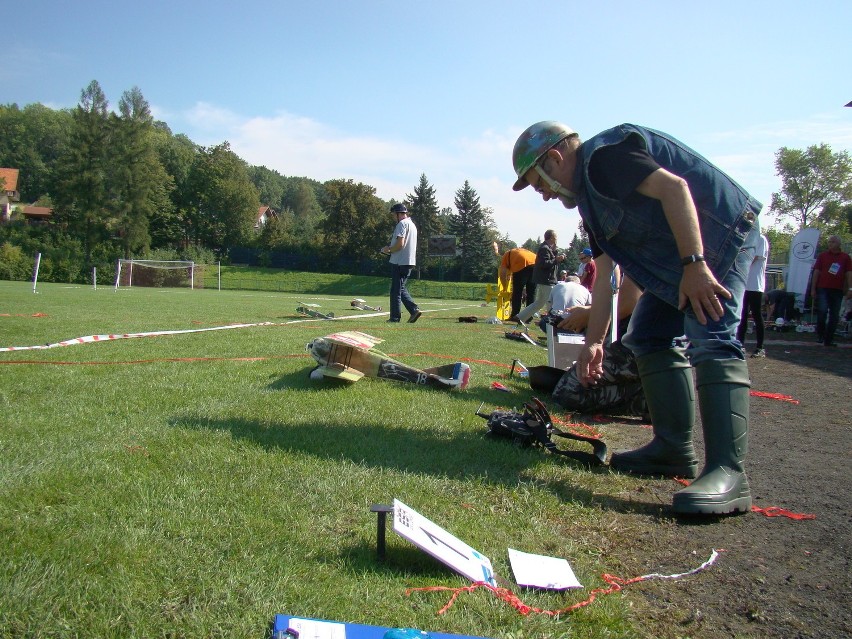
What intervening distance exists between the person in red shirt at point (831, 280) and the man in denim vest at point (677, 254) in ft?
33.8

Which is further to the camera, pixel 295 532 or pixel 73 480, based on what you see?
pixel 73 480

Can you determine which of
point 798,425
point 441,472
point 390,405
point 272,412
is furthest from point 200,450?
point 798,425

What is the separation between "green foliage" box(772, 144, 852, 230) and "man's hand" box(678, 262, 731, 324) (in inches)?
3378

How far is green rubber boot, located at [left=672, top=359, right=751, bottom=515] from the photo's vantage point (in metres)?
2.41

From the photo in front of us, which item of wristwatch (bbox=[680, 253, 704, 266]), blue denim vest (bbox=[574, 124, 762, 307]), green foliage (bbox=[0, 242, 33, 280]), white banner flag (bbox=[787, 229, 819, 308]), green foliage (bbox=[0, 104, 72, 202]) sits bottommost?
green foliage (bbox=[0, 242, 33, 280])

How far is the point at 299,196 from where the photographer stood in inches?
5438

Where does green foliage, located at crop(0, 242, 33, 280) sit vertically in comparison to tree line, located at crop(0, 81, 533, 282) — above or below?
below

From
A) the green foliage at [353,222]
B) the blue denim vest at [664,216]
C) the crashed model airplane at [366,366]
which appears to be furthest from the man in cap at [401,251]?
the green foliage at [353,222]

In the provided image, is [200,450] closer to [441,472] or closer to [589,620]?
[441,472]

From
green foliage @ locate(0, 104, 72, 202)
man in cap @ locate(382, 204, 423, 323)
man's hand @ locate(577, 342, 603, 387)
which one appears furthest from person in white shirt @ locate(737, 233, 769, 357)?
green foliage @ locate(0, 104, 72, 202)

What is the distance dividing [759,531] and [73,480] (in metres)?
2.65

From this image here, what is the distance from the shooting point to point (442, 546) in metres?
1.72

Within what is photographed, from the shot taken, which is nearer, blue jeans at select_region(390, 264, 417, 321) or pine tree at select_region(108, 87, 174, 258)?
blue jeans at select_region(390, 264, 417, 321)

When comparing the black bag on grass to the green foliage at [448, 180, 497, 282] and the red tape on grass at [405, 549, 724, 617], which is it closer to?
the red tape on grass at [405, 549, 724, 617]
